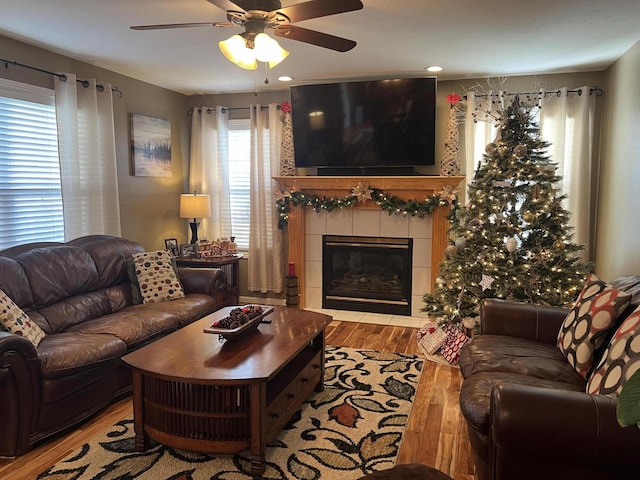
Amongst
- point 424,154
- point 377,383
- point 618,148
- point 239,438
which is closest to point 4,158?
point 239,438

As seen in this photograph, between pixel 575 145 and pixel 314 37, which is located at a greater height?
pixel 314 37

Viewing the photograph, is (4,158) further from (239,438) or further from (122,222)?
(239,438)

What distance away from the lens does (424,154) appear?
4910mm

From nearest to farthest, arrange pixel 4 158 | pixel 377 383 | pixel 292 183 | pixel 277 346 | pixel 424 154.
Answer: pixel 277 346, pixel 377 383, pixel 4 158, pixel 424 154, pixel 292 183

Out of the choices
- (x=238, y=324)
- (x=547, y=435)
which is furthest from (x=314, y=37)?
(x=547, y=435)

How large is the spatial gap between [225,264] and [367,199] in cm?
166

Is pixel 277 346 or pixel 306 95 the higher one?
pixel 306 95

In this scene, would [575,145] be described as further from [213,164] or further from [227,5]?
[213,164]

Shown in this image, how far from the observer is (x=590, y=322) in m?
2.42

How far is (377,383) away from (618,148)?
2883 mm

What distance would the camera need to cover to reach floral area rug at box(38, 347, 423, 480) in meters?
2.39

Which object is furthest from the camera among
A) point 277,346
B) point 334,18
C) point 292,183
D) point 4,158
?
point 292,183

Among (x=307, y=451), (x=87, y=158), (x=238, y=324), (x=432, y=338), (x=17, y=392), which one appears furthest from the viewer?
(x=87, y=158)

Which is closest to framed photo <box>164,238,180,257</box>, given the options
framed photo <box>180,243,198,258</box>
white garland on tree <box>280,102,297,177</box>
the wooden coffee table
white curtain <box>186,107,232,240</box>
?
framed photo <box>180,243,198,258</box>
